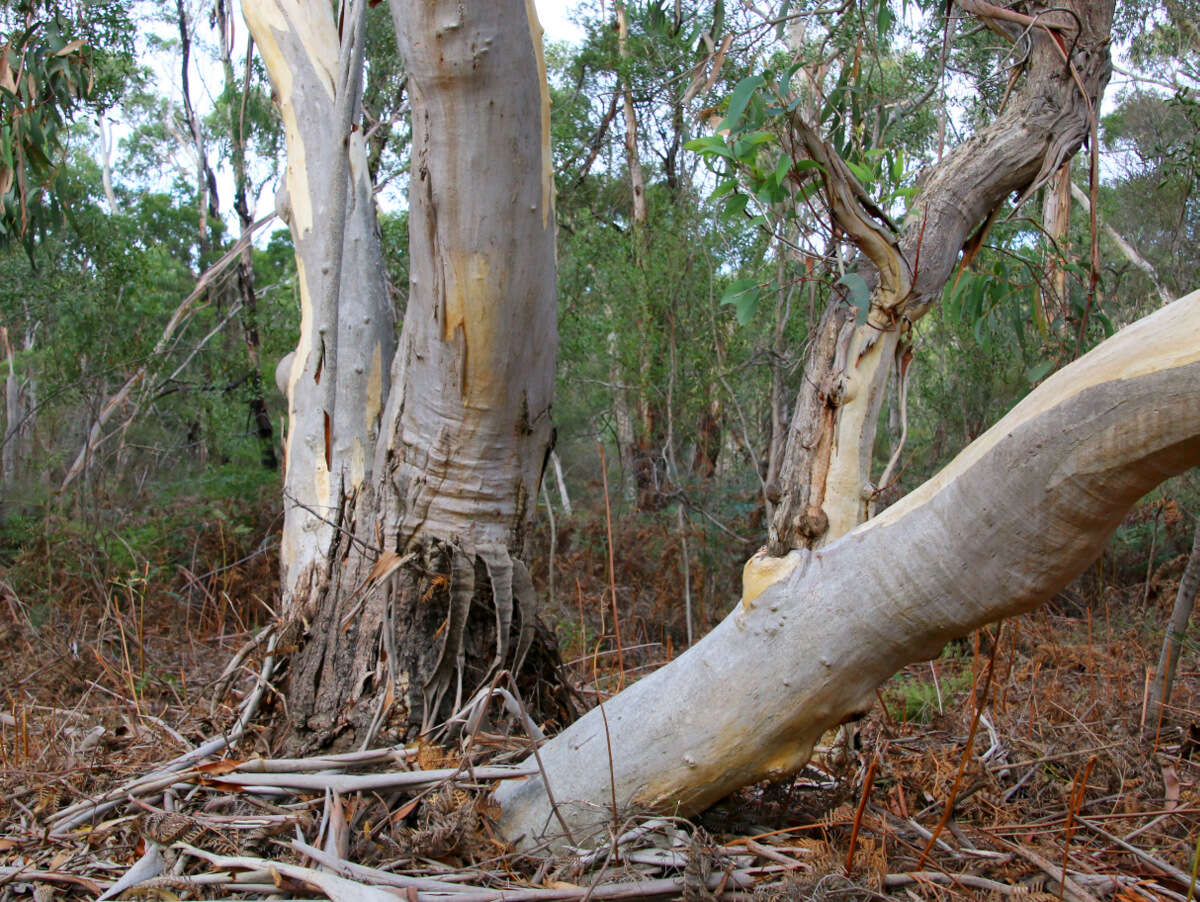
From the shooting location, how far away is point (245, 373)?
8.55m

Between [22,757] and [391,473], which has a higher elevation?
[391,473]

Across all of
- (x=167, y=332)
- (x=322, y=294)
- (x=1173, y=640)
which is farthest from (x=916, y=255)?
(x=167, y=332)

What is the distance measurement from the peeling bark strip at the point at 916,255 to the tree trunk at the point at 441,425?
997 mm

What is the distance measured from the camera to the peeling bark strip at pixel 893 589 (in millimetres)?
1349

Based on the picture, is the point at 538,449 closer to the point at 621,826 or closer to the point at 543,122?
the point at 543,122

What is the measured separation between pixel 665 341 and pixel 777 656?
16.8ft

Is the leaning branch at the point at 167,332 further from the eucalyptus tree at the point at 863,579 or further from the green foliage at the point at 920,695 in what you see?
the green foliage at the point at 920,695

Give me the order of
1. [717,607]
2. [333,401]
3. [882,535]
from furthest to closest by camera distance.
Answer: [717,607], [333,401], [882,535]

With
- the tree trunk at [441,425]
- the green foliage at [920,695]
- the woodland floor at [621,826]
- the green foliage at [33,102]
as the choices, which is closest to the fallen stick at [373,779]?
the woodland floor at [621,826]

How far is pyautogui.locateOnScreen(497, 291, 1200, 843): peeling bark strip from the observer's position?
A: 1349mm

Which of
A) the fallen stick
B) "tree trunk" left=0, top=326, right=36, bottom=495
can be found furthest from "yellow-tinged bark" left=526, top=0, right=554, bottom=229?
"tree trunk" left=0, top=326, right=36, bottom=495

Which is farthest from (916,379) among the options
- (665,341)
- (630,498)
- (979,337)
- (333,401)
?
(333,401)

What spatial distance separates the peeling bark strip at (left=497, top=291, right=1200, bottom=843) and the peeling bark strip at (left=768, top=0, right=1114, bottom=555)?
1.11 metres

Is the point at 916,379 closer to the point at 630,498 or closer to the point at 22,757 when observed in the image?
the point at 630,498
